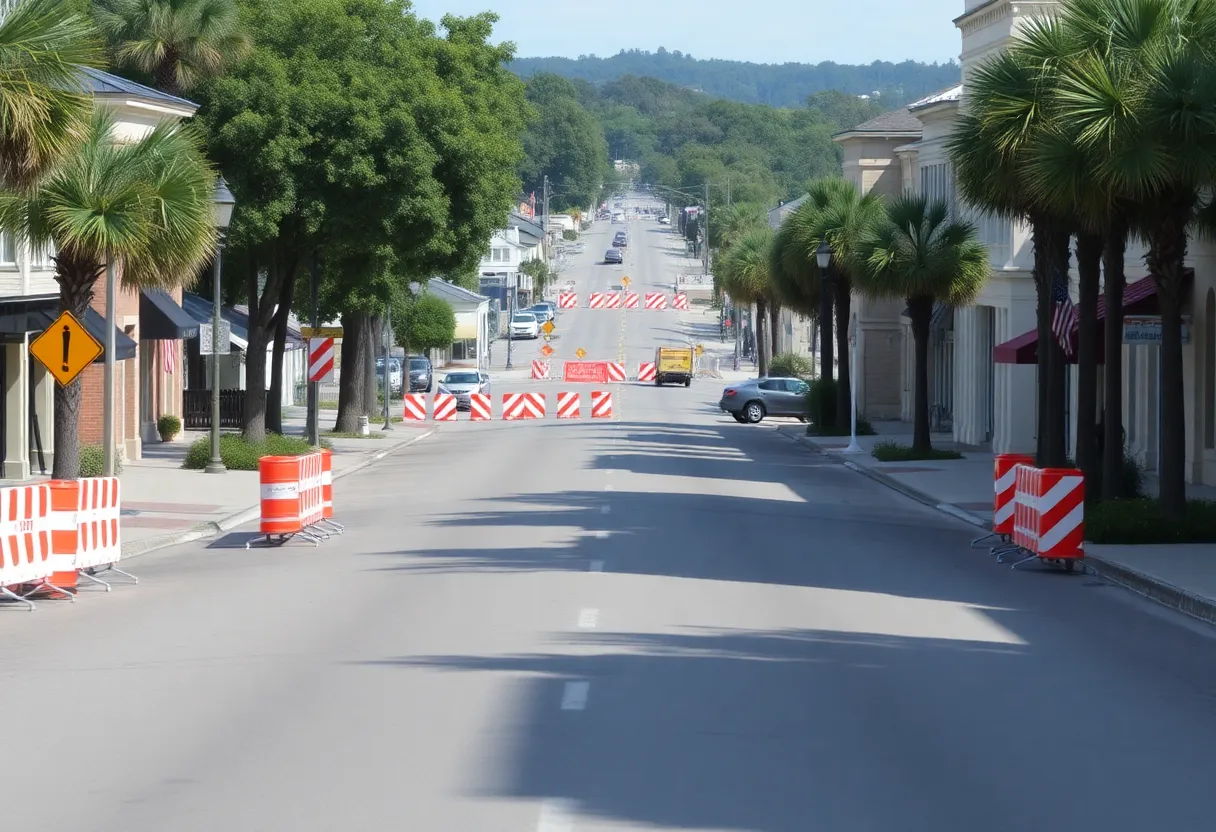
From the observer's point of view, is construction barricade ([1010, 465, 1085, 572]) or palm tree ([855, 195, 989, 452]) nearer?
construction barricade ([1010, 465, 1085, 572])

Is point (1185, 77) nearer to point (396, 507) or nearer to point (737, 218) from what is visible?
point (396, 507)

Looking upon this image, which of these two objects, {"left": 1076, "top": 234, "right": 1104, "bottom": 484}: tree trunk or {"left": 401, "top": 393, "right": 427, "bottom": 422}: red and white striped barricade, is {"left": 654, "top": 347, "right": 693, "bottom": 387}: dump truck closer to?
{"left": 401, "top": 393, "right": 427, "bottom": 422}: red and white striped barricade

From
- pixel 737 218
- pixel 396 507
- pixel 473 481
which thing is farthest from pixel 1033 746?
pixel 737 218

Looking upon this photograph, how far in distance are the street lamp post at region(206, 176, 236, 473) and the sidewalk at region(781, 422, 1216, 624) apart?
12585 mm

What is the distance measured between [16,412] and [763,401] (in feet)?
97.1

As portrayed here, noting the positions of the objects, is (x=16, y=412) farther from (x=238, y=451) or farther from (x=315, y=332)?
(x=315, y=332)

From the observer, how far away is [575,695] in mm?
10328

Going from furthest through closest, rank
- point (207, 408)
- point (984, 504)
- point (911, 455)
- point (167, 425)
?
point (207, 408), point (167, 425), point (911, 455), point (984, 504)

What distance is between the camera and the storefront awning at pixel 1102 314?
2803cm

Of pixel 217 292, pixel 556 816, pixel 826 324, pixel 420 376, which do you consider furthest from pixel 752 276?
pixel 556 816

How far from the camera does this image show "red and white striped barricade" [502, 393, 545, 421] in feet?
187

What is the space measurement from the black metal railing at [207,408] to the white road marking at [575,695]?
34.9m

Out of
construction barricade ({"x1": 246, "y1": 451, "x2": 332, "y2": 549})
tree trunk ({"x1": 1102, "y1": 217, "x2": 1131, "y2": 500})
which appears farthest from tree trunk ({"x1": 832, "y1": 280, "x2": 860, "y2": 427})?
construction barricade ({"x1": 246, "y1": 451, "x2": 332, "y2": 549})

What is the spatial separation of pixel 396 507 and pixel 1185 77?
13.2 metres
